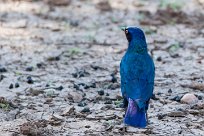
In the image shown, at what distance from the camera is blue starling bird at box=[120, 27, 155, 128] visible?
5.36 m

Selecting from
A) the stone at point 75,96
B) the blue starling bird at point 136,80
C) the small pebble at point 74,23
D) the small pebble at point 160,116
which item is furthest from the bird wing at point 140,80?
the small pebble at point 74,23

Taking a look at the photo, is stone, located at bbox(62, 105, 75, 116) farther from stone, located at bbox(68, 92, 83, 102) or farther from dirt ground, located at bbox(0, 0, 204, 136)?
stone, located at bbox(68, 92, 83, 102)

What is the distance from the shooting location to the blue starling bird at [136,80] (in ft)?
17.6

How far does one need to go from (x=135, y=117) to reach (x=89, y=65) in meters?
2.53

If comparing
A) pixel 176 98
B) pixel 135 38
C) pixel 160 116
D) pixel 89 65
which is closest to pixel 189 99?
pixel 176 98

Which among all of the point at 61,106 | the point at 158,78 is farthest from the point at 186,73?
the point at 61,106

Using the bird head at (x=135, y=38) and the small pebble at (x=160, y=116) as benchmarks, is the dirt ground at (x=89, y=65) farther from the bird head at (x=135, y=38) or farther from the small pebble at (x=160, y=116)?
the bird head at (x=135, y=38)

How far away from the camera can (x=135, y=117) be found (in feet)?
17.6

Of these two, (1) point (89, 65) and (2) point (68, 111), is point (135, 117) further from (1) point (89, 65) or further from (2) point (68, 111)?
(1) point (89, 65)

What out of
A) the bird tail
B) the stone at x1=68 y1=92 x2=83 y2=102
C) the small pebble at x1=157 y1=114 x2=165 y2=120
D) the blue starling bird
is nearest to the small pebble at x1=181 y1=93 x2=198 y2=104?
the small pebble at x1=157 y1=114 x2=165 y2=120

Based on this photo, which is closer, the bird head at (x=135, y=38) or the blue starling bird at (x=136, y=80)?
the blue starling bird at (x=136, y=80)

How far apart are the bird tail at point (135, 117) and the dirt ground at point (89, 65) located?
163mm

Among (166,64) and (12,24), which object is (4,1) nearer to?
(12,24)

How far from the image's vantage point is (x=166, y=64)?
7875 millimetres
